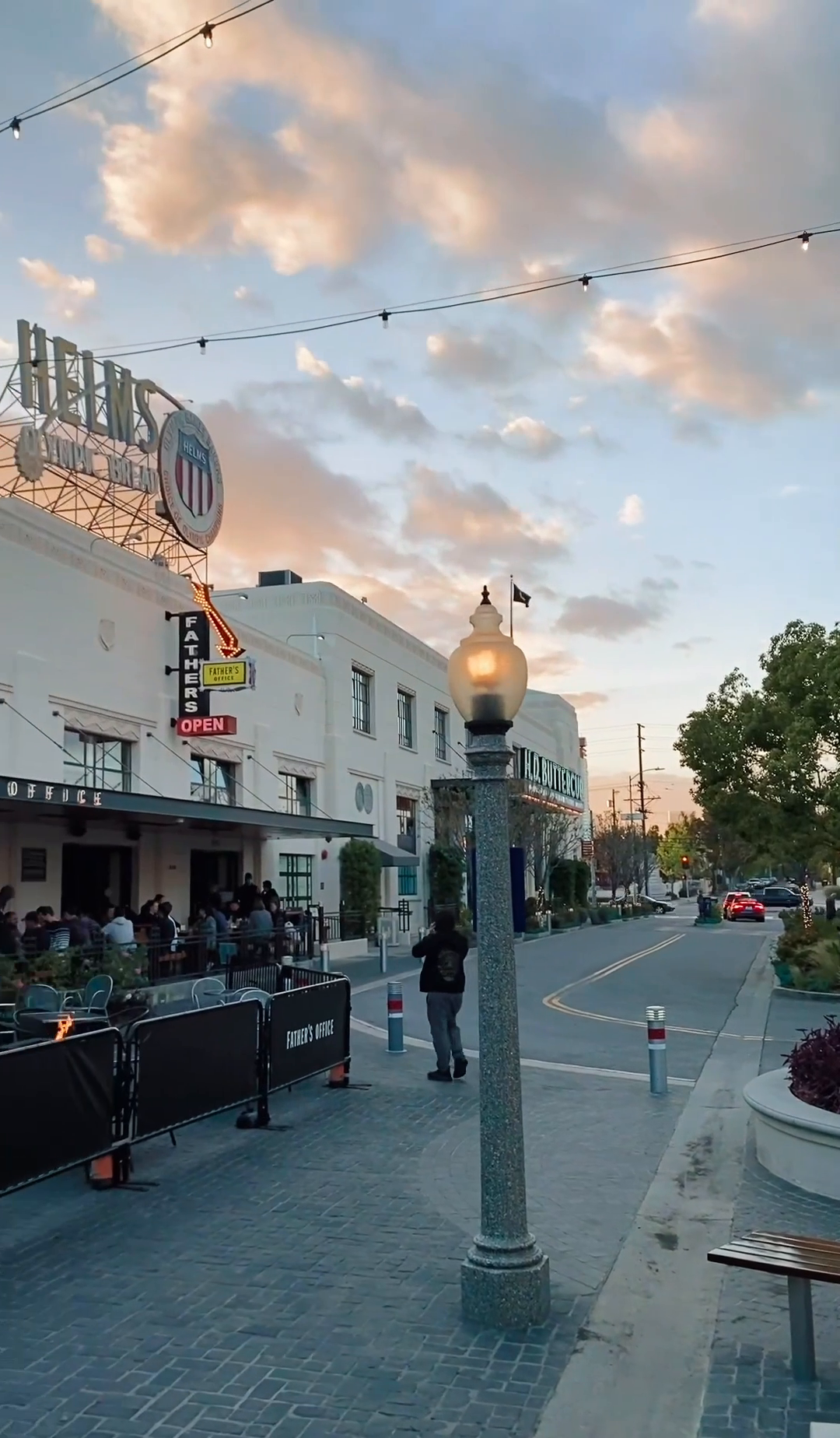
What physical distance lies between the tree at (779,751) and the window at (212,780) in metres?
10.7

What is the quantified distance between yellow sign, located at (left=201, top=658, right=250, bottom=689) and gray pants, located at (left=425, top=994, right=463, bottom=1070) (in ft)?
43.8

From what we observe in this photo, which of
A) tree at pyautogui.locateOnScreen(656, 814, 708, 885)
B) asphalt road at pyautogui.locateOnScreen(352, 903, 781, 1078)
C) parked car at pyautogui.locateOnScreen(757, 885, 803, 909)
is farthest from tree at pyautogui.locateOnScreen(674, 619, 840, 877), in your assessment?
tree at pyautogui.locateOnScreen(656, 814, 708, 885)

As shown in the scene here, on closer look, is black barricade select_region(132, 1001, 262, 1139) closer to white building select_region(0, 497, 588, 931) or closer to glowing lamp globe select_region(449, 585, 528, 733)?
glowing lamp globe select_region(449, 585, 528, 733)

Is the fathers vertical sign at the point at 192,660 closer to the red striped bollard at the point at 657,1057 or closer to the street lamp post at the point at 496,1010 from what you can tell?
the red striped bollard at the point at 657,1057

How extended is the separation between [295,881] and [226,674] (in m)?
9.88

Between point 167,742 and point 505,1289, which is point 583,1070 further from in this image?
point 167,742

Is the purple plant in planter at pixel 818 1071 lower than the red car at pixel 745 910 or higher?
higher

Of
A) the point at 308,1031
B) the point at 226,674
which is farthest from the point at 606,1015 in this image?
the point at 226,674

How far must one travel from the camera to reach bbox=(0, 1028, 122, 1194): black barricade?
7.10 m

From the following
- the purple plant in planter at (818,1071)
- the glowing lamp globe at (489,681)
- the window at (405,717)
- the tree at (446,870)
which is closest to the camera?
the glowing lamp globe at (489,681)

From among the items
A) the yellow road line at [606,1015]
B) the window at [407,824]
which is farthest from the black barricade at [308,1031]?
the window at [407,824]

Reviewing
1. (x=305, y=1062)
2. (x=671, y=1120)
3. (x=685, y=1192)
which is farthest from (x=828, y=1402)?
(x=305, y=1062)

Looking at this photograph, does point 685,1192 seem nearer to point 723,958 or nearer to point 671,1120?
point 671,1120

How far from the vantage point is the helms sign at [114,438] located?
22.5 meters
